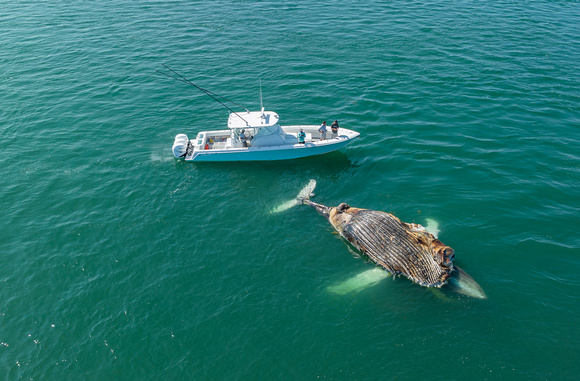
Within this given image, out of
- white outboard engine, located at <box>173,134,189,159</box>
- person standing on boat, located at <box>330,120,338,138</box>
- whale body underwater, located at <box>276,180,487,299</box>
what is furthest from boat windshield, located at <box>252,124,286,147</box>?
whale body underwater, located at <box>276,180,487,299</box>

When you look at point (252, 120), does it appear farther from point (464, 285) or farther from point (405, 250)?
point (464, 285)

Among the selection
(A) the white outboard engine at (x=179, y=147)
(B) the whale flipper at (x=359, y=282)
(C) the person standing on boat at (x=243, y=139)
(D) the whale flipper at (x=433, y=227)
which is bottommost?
(B) the whale flipper at (x=359, y=282)

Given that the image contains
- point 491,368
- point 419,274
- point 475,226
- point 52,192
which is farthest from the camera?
point 52,192

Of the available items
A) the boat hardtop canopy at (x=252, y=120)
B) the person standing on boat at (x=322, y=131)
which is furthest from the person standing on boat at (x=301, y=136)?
the boat hardtop canopy at (x=252, y=120)

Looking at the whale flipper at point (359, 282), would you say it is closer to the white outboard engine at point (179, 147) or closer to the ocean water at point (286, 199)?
the ocean water at point (286, 199)

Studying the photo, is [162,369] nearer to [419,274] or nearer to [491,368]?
[419,274]

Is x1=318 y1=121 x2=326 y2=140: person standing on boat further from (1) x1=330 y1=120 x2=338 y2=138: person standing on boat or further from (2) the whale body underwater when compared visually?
(2) the whale body underwater

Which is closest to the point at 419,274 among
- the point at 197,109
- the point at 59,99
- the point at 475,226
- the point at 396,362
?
the point at 396,362
